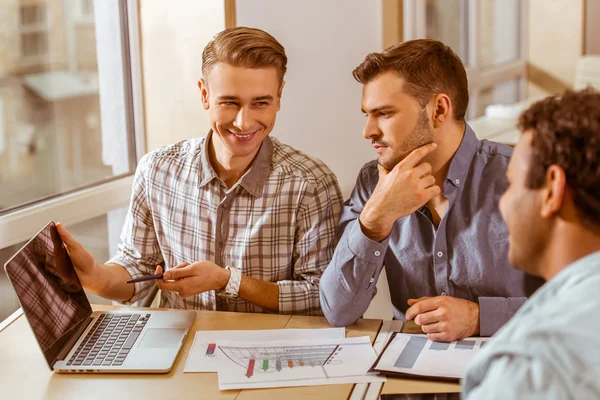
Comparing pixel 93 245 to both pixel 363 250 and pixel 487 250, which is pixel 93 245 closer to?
pixel 363 250

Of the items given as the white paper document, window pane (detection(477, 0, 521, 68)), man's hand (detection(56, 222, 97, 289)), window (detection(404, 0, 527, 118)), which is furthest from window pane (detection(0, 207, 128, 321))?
window pane (detection(477, 0, 521, 68))

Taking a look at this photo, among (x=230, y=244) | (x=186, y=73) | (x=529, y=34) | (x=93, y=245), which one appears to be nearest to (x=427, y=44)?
(x=230, y=244)

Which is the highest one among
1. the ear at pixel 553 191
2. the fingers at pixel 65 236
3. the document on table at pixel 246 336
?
the ear at pixel 553 191

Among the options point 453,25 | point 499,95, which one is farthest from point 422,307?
point 499,95

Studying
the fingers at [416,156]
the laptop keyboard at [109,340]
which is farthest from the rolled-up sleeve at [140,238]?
the fingers at [416,156]

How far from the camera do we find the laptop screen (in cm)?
151

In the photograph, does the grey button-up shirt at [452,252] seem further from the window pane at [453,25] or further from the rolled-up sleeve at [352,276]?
the window pane at [453,25]

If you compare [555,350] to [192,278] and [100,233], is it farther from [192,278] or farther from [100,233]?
[100,233]

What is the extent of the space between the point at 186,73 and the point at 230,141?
632mm

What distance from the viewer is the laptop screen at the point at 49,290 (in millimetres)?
1515

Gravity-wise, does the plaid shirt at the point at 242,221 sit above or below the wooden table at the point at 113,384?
above

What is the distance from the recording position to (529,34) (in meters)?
5.52

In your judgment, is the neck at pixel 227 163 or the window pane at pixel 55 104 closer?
the neck at pixel 227 163

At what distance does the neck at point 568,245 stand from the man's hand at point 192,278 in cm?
97
